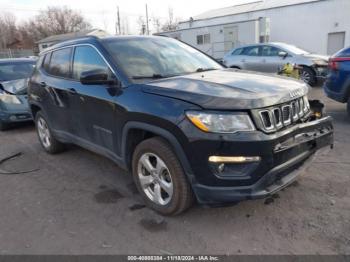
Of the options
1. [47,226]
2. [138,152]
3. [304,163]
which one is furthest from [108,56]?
[304,163]

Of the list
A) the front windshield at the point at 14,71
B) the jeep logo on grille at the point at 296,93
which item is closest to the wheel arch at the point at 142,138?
the jeep logo on grille at the point at 296,93

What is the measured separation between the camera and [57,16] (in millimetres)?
68438

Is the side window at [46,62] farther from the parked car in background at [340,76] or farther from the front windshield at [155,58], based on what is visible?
the parked car in background at [340,76]

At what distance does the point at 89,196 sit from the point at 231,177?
74.7 inches

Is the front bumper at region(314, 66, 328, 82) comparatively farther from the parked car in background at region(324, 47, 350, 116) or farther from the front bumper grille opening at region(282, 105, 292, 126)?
the front bumper grille opening at region(282, 105, 292, 126)

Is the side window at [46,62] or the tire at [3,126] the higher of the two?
the side window at [46,62]

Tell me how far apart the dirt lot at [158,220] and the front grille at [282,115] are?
92 cm

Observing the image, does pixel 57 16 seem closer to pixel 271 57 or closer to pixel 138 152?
pixel 271 57

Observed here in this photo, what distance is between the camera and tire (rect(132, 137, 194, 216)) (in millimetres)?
2850

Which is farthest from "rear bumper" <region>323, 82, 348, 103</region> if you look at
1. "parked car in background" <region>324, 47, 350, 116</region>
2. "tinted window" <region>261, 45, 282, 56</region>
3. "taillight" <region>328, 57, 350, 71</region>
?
"tinted window" <region>261, 45, 282, 56</region>

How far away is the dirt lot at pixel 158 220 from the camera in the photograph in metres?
2.70

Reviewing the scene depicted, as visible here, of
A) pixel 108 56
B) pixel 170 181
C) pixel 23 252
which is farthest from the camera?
pixel 108 56

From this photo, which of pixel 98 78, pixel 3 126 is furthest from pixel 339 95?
pixel 3 126

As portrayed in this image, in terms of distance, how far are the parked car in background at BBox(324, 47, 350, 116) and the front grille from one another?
3425 millimetres
